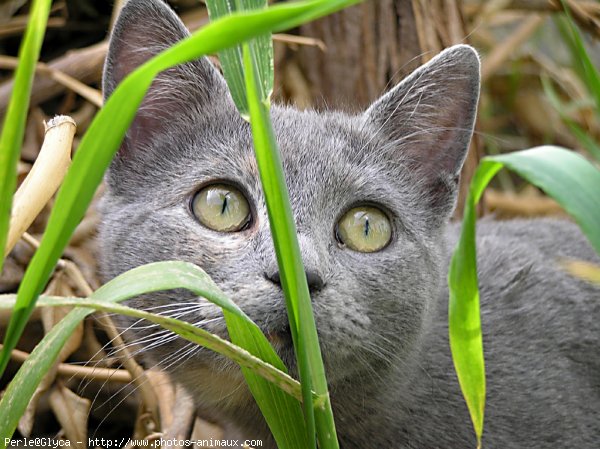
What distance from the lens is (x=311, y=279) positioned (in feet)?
4.89

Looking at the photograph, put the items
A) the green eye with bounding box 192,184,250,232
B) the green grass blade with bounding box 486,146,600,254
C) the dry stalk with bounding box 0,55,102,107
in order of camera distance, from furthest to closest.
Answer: the dry stalk with bounding box 0,55,102,107 < the green eye with bounding box 192,184,250,232 < the green grass blade with bounding box 486,146,600,254

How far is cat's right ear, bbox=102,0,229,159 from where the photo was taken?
1840 millimetres

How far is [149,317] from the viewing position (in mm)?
1256

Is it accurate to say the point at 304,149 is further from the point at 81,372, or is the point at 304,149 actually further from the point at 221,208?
the point at 81,372

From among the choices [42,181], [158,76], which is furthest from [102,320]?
[42,181]

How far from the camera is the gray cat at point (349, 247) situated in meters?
1.62

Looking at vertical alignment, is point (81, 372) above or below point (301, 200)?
below

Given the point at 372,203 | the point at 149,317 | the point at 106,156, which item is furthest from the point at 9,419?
the point at 372,203

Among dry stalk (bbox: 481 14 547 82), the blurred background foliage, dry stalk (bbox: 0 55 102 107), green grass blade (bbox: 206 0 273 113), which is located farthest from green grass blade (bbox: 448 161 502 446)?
dry stalk (bbox: 481 14 547 82)

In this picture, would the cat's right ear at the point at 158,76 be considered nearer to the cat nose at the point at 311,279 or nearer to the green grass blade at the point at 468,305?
the cat nose at the point at 311,279

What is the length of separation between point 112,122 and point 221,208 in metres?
0.61

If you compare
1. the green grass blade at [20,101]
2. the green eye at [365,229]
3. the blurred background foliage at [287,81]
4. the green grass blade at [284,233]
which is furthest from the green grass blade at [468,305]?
the blurred background foliage at [287,81]

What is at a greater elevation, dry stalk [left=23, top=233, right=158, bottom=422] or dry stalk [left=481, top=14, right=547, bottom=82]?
dry stalk [left=481, top=14, right=547, bottom=82]

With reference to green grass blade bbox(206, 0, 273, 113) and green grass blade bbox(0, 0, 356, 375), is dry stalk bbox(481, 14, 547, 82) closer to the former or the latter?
green grass blade bbox(206, 0, 273, 113)
